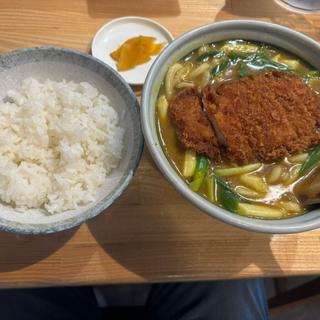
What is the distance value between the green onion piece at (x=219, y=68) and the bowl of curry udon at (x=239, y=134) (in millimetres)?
30

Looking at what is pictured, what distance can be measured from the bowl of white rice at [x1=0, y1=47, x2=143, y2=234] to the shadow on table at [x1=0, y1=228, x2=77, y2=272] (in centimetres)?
11

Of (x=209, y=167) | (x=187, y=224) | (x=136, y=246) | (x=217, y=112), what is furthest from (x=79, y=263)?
(x=217, y=112)

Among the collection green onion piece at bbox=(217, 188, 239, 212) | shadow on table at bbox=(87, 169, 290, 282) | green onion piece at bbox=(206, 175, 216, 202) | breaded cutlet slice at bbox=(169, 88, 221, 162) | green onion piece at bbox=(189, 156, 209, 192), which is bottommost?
shadow on table at bbox=(87, 169, 290, 282)

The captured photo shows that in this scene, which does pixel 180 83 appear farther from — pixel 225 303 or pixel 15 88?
pixel 225 303

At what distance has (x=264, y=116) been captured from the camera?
1137mm

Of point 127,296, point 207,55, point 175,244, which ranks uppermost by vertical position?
point 207,55

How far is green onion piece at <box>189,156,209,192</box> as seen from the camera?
109 centimetres

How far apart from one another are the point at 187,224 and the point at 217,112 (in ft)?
1.19

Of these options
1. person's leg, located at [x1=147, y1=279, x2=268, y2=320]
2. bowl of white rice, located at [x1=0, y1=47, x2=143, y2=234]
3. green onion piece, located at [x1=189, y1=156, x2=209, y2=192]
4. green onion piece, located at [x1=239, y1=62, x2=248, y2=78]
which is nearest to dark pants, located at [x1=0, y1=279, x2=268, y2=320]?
person's leg, located at [x1=147, y1=279, x2=268, y2=320]

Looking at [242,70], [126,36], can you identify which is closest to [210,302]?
[242,70]

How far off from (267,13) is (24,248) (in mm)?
1355

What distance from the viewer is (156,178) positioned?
4.26ft

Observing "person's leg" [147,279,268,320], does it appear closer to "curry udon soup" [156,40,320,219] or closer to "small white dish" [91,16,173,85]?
"curry udon soup" [156,40,320,219]

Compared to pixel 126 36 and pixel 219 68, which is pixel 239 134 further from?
pixel 126 36
